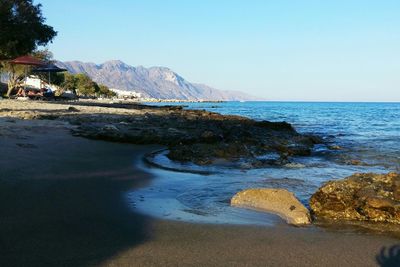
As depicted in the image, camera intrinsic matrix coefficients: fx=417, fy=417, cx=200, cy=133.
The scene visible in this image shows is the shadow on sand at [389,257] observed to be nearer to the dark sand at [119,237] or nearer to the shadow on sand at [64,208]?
the dark sand at [119,237]

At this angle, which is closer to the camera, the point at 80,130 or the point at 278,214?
the point at 278,214

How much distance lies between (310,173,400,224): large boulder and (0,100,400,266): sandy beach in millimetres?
811

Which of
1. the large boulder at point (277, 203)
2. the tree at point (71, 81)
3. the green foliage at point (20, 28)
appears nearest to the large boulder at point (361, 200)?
the large boulder at point (277, 203)

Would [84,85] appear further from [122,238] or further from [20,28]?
[122,238]

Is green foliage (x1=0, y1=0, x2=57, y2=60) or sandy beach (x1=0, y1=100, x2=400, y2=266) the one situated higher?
green foliage (x1=0, y1=0, x2=57, y2=60)

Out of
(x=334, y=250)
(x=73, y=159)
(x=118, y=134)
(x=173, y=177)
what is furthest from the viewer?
(x=118, y=134)

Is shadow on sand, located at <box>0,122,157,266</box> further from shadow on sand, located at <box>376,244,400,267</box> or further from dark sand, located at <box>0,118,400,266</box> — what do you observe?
shadow on sand, located at <box>376,244,400,267</box>

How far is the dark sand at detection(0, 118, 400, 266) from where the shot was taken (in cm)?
413

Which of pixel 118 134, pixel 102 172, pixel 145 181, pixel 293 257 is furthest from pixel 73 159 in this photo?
pixel 293 257

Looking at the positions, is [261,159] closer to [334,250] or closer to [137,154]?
[137,154]

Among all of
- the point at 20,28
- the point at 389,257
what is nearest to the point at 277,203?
the point at 389,257

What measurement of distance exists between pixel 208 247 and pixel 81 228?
5.15 feet

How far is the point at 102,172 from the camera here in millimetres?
8977

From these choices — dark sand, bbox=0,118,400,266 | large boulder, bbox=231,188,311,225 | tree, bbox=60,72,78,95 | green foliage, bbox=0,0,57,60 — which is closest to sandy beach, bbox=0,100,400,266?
dark sand, bbox=0,118,400,266
